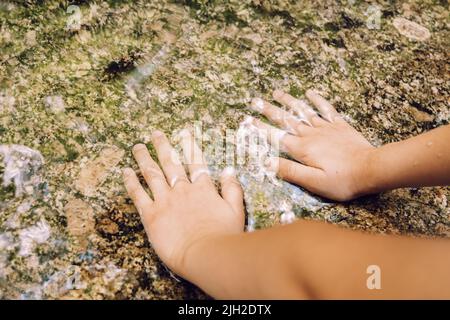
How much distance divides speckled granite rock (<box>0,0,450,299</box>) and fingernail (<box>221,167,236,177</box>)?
3cm

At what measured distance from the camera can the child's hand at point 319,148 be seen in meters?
1.41

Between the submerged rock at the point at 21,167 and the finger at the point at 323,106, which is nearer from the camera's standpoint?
the submerged rock at the point at 21,167

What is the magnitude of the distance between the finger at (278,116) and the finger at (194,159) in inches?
11.3

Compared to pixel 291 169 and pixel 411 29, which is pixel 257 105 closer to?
→ pixel 291 169

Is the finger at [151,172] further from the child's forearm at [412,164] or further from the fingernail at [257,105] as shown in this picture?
the child's forearm at [412,164]

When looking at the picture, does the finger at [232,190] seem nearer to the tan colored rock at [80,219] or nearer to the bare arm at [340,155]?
the bare arm at [340,155]

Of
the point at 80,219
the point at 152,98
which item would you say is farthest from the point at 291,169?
the point at 80,219

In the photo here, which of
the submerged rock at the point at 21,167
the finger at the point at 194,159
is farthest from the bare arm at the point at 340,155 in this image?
the submerged rock at the point at 21,167

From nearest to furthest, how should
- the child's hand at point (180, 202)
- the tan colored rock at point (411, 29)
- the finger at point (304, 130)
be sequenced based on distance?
the child's hand at point (180, 202) < the finger at point (304, 130) < the tan colored rock at point (411, 29)

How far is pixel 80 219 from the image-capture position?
4.36 feet

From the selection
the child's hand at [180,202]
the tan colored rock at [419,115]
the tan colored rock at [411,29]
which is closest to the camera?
the child's hand at [180,202]

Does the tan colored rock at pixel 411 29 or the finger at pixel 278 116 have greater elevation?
the tan colored rock at pixel 411 29

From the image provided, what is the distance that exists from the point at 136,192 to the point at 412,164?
89cm


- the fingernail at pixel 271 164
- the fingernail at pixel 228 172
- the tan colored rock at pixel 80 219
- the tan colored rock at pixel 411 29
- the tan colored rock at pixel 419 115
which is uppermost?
the tan colored rock at pixel 411 29
